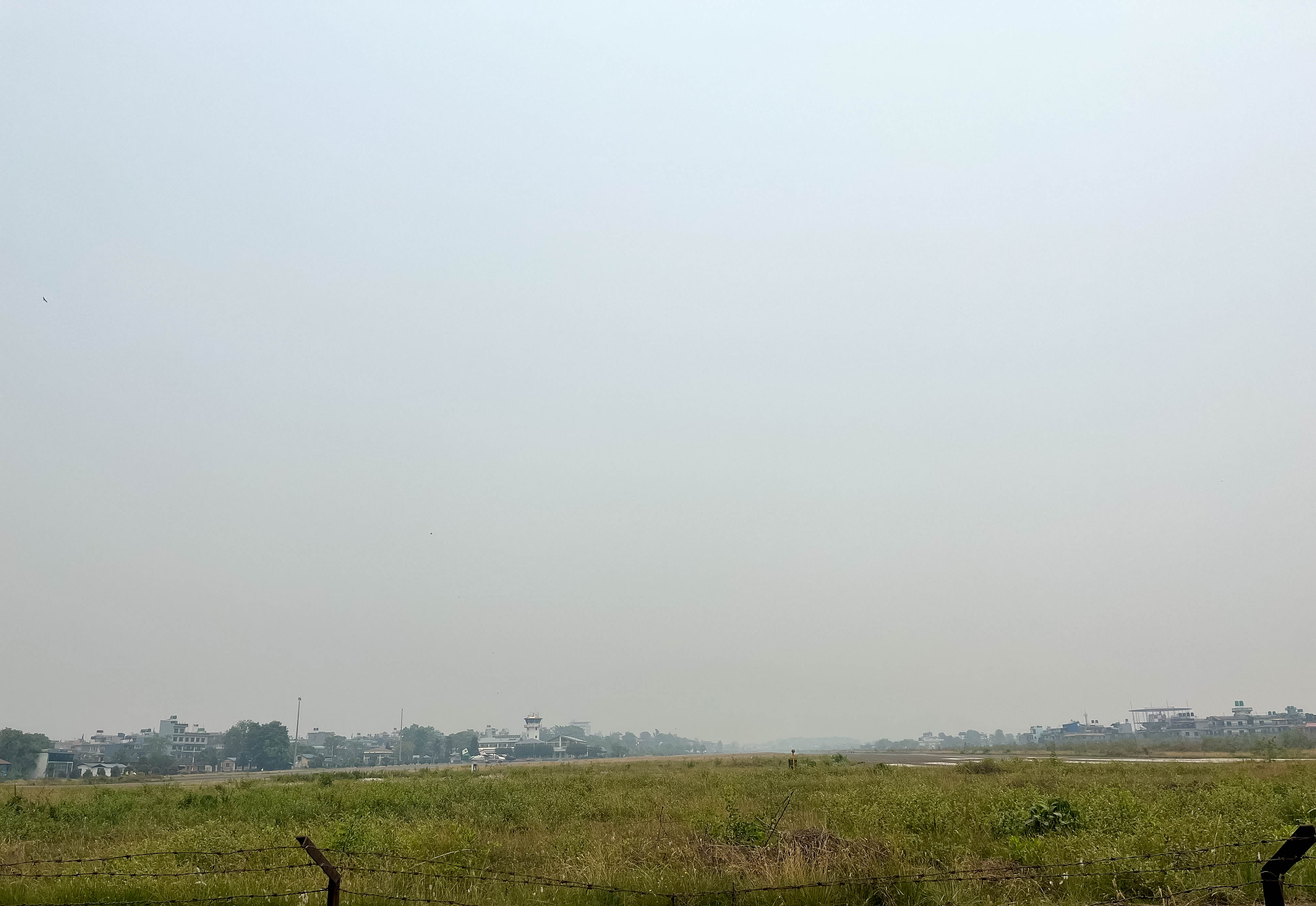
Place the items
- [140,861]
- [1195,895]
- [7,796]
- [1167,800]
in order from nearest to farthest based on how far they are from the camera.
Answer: [1195,895] < [140,861] < [1167,800] < [7,796]

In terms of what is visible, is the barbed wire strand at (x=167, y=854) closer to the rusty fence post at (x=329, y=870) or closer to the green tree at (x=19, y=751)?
the rusty fence post at (x=329, y=870)

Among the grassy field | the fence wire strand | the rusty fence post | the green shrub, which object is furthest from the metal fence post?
the green shrub

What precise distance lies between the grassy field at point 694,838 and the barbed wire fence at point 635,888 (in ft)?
0.21

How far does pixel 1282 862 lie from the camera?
6238 mm

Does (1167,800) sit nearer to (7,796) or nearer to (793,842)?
(793,842)

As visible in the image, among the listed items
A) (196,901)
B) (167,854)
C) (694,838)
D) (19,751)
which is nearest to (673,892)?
(694,838)

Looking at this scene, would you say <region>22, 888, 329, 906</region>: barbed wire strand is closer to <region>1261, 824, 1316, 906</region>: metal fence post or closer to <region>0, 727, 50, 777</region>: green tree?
<region>1261, 824, 1316, 906</region>: metal fence post

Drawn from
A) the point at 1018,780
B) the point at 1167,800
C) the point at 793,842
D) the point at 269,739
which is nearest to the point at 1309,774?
the point at 1018,780

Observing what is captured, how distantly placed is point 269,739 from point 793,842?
197m

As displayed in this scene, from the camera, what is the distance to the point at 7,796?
104ft

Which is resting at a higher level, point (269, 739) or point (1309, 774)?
point (1309, 774)

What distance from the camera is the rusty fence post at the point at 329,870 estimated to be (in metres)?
7.59

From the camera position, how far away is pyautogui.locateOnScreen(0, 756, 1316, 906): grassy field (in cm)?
1099

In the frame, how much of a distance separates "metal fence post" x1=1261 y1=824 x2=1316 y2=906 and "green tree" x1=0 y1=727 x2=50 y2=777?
187 metres
